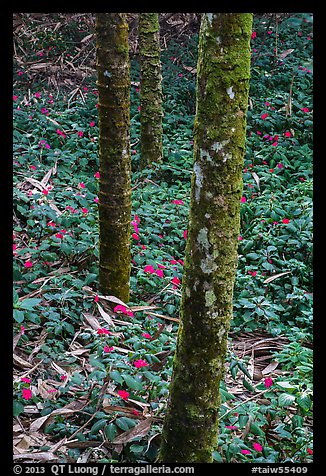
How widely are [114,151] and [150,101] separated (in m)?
3.20

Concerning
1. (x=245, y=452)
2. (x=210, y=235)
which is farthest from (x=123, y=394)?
(x=210, y=235)

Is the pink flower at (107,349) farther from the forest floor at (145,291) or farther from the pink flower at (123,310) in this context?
the pink flower at (123,310)

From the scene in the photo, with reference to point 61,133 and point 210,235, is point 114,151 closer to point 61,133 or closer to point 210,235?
point 210,235

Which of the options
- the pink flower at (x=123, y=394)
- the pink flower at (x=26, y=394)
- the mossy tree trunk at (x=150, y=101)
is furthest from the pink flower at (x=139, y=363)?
the mossy tree trunk at (x=150, y=101)

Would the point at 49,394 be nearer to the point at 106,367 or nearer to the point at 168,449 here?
the point at 106,367

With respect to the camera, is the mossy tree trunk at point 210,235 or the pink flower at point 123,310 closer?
the mossy tree trunk at point 210,235

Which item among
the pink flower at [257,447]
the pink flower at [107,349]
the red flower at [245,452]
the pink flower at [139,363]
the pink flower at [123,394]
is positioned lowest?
the pink flower at [257,447]

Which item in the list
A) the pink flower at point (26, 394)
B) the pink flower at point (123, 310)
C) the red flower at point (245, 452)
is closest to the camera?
the red flower at point (245, 452)

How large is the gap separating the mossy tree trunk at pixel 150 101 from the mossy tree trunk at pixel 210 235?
448 cm

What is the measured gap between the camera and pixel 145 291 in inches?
166

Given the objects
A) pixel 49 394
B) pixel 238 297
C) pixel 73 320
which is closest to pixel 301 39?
pixel 238 297

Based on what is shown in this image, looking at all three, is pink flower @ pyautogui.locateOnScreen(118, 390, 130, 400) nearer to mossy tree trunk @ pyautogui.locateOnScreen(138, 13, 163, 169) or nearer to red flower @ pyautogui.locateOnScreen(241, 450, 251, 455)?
red flower @ pyautogui.locateOnScreen(241, 450, 251, 455)

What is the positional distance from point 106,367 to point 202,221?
117cm

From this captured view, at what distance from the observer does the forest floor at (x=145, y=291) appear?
2.84m
